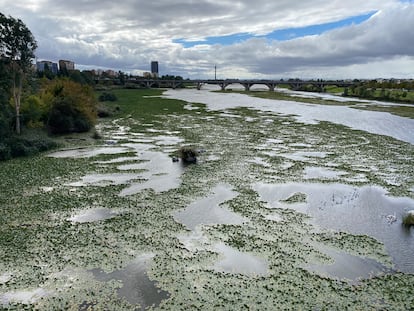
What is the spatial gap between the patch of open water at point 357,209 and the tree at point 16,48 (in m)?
31.9

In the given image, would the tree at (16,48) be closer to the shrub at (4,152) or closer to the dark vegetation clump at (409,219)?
the shrub at (4,152)

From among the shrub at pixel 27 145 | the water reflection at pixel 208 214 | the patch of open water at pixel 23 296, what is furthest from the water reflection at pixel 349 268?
the shrub at pixel 27 145

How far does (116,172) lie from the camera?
1241 inches

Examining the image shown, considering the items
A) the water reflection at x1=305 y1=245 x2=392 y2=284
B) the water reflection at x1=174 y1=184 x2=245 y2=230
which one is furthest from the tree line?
the water reflection at x1=305 y1=245 x2=392 y2=284

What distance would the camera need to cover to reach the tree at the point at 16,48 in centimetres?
3950

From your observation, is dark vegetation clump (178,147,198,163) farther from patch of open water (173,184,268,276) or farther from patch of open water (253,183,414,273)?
patch of open water (253,183,414,273)

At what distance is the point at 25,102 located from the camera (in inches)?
1766

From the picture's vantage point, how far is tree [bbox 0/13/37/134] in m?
39.5

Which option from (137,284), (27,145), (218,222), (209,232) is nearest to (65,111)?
(27,145)

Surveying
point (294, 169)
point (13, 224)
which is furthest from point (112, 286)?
point (294, 169)

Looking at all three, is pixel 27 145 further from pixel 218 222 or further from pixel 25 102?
pixel 218 222

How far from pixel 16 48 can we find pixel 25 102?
7030 millimetres

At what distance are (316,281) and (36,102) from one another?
42005 millimetres

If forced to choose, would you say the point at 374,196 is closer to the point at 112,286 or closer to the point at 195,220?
the point at 195,220
